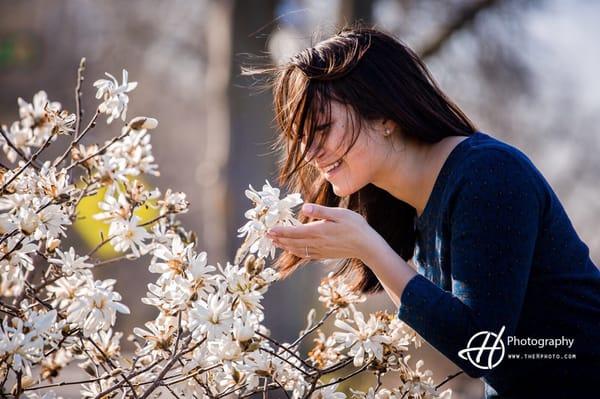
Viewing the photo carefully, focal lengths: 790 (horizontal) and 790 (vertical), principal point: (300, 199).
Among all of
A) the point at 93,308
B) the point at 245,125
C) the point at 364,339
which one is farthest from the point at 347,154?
the point at 245,125

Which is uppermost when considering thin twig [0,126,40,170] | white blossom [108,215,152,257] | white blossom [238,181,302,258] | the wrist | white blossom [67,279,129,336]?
thin twig [0,126,40,170]

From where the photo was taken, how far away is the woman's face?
1.60 metres

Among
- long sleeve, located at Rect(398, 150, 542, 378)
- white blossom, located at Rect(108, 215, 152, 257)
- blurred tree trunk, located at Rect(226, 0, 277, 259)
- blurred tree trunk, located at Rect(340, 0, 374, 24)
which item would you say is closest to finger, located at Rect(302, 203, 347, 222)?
long sleeve, located at Rect(398, 150, 542, 378)

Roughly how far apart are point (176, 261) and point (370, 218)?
0.68 metres

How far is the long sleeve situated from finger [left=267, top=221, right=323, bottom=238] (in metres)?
0.20

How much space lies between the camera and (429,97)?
164 cm

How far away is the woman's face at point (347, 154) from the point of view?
63.0 inches

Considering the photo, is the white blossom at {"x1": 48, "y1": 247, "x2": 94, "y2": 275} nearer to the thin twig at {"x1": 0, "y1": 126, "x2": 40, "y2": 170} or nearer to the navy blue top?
the thin twig at {"x1": 0, "y1": 126, "x2": 40, "y2": 170}

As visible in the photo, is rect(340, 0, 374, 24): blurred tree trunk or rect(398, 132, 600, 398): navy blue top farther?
rect(340, 0, 374, 24): blurred tree trunk

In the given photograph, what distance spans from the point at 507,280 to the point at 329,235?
1.04ft

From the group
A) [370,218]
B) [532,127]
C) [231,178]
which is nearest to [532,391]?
[370,218]

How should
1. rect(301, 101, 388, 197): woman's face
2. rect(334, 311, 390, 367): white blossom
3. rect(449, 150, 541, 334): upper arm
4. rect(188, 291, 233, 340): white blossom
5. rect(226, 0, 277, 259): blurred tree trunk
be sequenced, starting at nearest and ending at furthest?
rect(188, 291, 233, 340): white blossom < rect(449, 150, 541, 334): upper arm < rect(334, 311, 390, 367): white blossom < rect(301, 101, 388, 197): woman's face < rect(226, 0, 277, 259): blurred tree trunk

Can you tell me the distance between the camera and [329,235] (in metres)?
1.40

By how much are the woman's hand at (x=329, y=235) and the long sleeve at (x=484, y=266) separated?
0.12m
